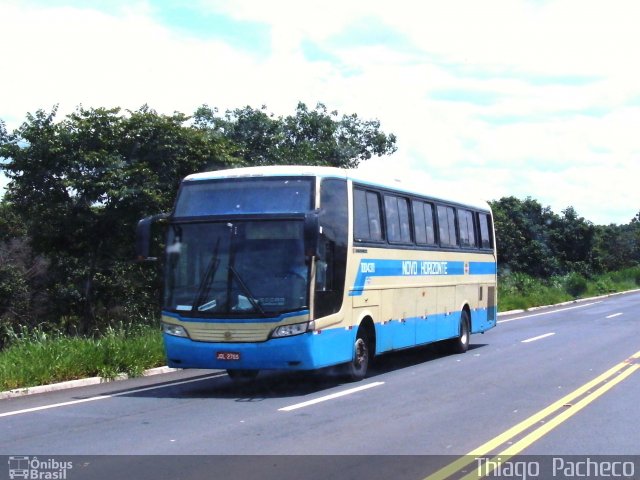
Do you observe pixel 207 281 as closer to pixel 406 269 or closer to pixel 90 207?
pixel 406 269

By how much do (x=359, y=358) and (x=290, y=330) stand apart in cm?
228

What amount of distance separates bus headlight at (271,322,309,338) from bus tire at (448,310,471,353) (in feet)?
24.4

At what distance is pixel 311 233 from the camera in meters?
11.6

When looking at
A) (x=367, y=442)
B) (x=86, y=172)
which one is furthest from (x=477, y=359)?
(x=86, y=172)

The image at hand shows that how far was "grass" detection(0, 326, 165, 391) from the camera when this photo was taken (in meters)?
13.1

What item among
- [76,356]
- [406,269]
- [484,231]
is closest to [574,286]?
[484,231]

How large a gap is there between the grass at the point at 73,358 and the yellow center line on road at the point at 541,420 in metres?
7.27

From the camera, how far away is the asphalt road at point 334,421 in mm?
7988

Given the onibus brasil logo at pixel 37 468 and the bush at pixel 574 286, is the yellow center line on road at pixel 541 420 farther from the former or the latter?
the bush at pixel 574 286

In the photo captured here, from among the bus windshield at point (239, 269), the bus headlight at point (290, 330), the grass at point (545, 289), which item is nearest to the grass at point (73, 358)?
the bus windshield at point (239, 269)

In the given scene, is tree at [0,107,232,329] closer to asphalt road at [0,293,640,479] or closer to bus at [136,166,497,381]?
asphalt road at [0,293,640,479]

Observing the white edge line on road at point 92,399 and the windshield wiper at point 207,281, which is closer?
the white edge line on road at point 92,399

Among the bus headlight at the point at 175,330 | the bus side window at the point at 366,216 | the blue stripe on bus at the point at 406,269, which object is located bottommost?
the bus headlight at the point at 175,330

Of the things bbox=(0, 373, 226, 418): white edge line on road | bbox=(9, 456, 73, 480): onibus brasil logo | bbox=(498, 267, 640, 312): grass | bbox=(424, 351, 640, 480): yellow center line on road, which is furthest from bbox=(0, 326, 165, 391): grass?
bbox=(498, 267, 640, 312): grass
